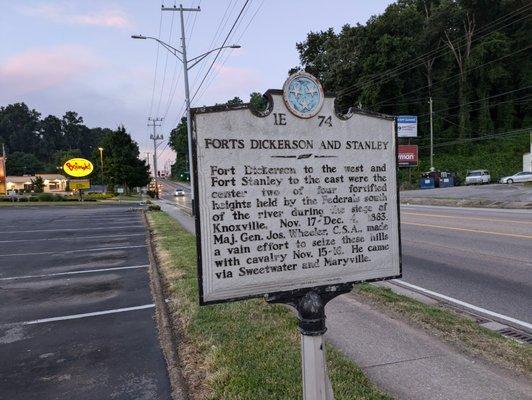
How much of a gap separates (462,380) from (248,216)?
262 centimetres

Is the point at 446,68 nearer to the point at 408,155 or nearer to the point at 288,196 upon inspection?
the point at 408,155

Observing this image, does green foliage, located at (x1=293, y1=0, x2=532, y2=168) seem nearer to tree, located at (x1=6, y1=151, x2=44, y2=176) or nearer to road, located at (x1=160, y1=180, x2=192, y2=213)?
road, located at (x1=160, y1=180, x2=192, y2=213)

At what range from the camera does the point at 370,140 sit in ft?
10.1

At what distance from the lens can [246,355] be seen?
4457 millimetres

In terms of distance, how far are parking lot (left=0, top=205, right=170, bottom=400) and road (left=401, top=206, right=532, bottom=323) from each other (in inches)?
187

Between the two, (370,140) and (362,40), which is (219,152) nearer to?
(370,140)

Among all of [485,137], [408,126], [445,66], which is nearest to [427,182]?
[408,126]

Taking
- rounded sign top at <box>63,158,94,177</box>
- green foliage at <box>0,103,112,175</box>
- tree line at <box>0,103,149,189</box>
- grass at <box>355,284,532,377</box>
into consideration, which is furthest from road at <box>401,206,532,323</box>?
green foliage at <box>0,103,112,175</box>

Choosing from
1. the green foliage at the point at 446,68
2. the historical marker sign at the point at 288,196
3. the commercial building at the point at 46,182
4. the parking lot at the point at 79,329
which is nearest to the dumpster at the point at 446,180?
the green foliage at the point at 446,68

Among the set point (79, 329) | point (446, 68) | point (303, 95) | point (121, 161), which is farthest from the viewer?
point (121, 161)

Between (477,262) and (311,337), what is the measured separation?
26.0ft

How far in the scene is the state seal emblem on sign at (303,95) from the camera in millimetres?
2750

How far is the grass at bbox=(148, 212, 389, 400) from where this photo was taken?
3.78 meters

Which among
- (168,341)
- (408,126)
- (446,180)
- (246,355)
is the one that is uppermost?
(408,126)
